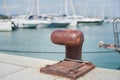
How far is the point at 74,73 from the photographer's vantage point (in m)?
5.10

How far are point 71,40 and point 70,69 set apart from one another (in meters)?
0.71

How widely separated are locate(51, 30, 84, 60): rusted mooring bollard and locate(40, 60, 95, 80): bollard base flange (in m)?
0.23

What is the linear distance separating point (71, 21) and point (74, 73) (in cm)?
7419

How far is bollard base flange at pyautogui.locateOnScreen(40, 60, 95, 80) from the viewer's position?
16.6ft

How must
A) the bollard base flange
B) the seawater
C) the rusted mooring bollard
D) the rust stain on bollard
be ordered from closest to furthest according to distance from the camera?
the bollard base flange < the rust stain on bollard < the rusted mooring bollard < the seawater

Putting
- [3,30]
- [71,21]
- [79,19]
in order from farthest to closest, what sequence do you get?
[79,19] < [71,21] < [3,30]

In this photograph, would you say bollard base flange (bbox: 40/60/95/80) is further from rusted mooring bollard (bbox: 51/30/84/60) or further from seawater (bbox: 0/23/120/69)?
seawater (bbox: 0/23/120/69)

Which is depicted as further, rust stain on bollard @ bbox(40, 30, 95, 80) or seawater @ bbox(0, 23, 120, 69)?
seawater @ bbox(0, 23, 120, 69)

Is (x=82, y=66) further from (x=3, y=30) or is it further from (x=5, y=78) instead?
(x=3, y=30)

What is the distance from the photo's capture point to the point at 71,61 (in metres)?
A: 5.97

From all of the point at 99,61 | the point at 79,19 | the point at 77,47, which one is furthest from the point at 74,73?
the point at 79,19

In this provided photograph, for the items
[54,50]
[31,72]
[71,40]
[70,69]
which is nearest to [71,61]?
[71,40]

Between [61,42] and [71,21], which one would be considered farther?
[71,21]

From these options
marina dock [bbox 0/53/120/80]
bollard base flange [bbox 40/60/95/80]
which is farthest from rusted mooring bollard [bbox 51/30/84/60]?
marina dock [bbox 0/53/120/80]
